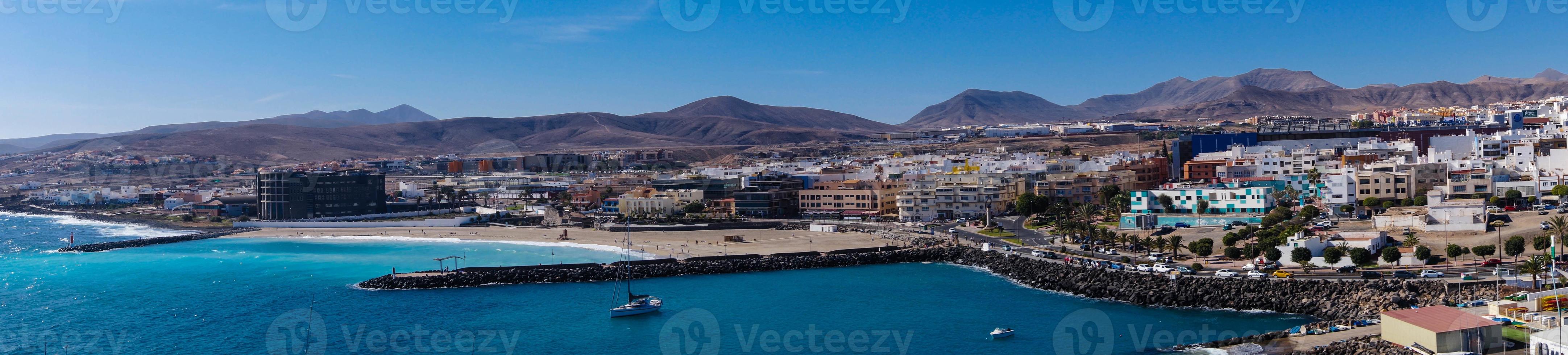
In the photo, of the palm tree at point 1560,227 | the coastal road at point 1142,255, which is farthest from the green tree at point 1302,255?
the palm tree at point 1560,227

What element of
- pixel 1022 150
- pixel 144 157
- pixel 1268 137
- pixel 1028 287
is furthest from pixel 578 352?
pixel 144 157

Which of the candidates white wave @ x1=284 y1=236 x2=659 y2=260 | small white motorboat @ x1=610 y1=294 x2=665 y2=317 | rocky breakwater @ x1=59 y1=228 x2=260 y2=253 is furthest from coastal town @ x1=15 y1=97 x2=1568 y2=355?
small white motorboat @ x1=610 y1=294 x2=665 y2=317

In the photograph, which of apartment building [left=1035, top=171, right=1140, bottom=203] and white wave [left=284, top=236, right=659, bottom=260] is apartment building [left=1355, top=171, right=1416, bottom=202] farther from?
white wave [left=284, top=236, right=659, bottom=260]

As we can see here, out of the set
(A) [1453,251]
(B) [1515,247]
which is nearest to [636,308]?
(A) [1453,251]

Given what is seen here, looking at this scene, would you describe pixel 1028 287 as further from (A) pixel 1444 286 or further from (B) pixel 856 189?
(B) pixel 856 189

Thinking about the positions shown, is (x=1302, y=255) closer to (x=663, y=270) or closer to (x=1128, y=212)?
(x=1128, y=212)
